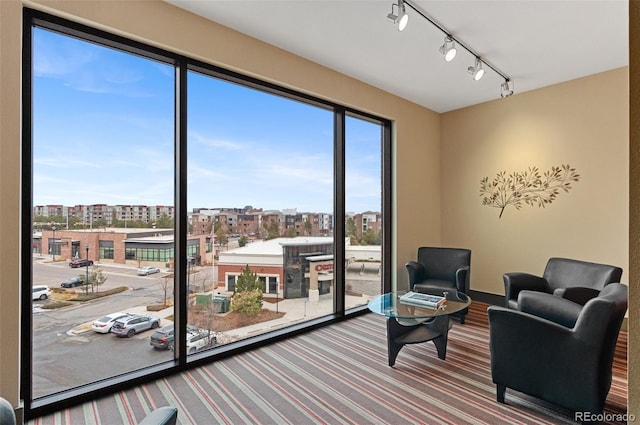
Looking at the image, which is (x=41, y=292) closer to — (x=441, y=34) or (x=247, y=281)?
(x=247, y=281)

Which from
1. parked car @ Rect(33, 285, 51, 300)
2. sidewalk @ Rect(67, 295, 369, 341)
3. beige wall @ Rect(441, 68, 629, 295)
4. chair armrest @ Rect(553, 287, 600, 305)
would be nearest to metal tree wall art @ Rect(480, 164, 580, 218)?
beige wall @ Rect(441, 68, 629, 295)

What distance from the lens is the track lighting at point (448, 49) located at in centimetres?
296

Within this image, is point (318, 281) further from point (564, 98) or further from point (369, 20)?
point (564, 98)

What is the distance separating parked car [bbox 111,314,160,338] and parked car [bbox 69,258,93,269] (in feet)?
1.63

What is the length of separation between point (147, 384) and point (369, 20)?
3.45 meters

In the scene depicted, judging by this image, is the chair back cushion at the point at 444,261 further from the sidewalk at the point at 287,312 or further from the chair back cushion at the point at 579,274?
the sidewalk at the point at 287,312

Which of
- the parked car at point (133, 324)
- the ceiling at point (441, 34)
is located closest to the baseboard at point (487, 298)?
the ceiling at point (441, 34)

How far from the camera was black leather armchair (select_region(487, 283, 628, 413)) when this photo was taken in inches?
76.7

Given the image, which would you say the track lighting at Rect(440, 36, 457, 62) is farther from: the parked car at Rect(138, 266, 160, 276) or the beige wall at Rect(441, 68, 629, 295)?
the parked car at Rect(138, 266, 160, 276)

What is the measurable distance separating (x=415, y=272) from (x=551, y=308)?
2025 mm

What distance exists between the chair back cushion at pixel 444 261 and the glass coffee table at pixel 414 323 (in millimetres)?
1147

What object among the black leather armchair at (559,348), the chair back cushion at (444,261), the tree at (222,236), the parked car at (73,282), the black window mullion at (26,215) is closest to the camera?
the black leather armchair at (559,348)

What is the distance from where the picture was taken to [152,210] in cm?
272

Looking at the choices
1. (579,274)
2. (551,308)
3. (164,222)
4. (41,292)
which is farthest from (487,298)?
(41,292)
